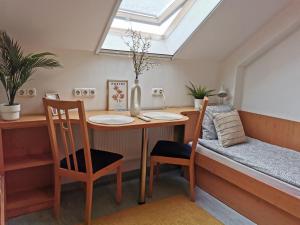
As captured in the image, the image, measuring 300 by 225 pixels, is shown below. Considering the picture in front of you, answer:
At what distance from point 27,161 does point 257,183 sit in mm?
1848

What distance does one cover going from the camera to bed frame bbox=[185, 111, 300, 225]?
176cm

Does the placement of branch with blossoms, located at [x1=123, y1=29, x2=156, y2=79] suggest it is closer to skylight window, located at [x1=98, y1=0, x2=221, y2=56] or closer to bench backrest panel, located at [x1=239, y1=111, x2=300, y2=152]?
skylight window, located at [x1=98, y1=0, x2=221, y2=56]

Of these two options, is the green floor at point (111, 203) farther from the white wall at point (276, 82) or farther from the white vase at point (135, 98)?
the white wall at point (276, 82)

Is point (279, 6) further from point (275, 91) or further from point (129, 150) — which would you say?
point (129, 150)

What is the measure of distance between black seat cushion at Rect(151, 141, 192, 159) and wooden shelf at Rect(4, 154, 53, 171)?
0.93 meters

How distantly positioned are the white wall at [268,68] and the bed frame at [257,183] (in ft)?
0.58

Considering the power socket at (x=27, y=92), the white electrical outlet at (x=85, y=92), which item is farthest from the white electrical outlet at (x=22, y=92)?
the white electrical outlet at (x=85, y=92)

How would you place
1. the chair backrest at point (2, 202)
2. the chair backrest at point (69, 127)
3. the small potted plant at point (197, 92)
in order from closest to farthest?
the chair backrest at point (2, 202) → the chair backrest at point (69, 127) → the small potted plant at point (197, 92)

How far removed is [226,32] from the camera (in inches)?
104

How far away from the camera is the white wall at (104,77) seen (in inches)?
86.8

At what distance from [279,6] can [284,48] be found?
0.44 m

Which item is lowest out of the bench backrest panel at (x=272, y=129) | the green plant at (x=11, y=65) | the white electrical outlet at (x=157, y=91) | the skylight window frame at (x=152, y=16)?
the bench backrest panel at (x=272, y=129)

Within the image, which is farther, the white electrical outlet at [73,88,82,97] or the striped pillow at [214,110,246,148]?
the striped pillow at [214,110,246,148]

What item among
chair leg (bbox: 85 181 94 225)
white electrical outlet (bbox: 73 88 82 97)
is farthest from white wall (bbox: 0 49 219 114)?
chair leg (bbox: 85 181 94 225)
